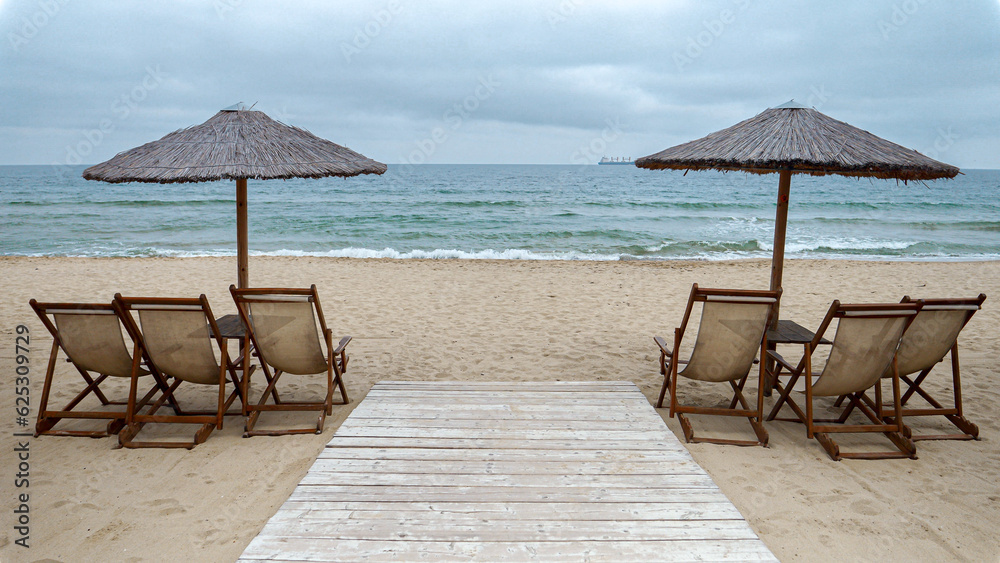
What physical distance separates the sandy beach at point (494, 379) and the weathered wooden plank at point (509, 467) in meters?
0.36

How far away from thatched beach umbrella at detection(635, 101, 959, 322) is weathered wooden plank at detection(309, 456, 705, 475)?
6.76 feet

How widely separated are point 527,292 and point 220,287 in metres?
4.94

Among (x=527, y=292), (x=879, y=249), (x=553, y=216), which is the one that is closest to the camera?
(x=527, y=292)

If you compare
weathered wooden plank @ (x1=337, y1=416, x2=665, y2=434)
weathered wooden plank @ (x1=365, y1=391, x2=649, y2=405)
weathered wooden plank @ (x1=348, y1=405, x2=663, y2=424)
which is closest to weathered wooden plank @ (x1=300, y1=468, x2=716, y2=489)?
weathered wooden plank @ (x1=337, y1=416, x2=665, y2=434)

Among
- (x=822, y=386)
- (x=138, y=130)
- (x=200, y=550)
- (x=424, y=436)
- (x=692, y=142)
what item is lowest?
(x=200, y=550)

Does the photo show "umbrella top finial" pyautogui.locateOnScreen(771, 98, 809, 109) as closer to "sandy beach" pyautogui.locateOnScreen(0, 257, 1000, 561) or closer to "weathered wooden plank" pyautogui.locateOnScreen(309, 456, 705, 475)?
"sandy beach" pyautogui.locateOnScreen(0, 257, 1000, 561)

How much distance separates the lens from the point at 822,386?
3.52 meters

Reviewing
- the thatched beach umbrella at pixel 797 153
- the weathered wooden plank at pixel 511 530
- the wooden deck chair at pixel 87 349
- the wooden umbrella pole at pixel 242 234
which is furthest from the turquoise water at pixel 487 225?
the weathered wooden plank at pixel 511 530

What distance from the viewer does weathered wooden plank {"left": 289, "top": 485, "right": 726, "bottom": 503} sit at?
255 cm

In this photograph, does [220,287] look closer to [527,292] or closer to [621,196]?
[527,292]

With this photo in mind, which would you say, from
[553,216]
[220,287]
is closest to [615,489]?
[220,287]

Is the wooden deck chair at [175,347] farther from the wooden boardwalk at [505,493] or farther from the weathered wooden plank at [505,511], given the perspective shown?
the weathered wooden plank at [505,511]

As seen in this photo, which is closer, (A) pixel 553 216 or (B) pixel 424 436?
(B) pixel 424 436

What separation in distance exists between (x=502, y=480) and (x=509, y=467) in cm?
14
